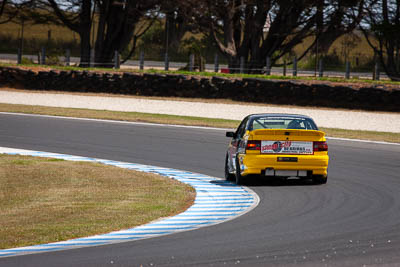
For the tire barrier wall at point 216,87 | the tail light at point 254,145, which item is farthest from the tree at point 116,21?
the tail light at point 254,145

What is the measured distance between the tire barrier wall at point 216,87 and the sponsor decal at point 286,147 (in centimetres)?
1737

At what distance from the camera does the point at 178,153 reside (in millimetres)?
17562

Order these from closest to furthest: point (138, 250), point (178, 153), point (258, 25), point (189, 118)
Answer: point (138, 250)
point (178, 153)
point (189, 118)
point (258, 25)

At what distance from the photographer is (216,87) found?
32.8 meters

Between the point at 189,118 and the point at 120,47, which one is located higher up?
the point at 120,47

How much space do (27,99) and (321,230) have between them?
26758mm

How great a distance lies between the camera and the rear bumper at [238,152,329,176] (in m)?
12.4

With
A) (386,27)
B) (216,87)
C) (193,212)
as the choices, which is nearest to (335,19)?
(386,27)

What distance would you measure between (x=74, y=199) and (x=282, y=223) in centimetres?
359

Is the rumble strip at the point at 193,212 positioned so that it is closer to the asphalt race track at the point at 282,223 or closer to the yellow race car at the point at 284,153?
the asphalt race track at the point at 282,223

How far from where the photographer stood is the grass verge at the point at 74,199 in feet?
29.2

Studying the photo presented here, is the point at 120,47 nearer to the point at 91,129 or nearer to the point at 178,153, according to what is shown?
the point at 91,129

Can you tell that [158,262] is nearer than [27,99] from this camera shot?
Yes

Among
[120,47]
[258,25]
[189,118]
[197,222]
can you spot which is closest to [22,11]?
[120,47]
